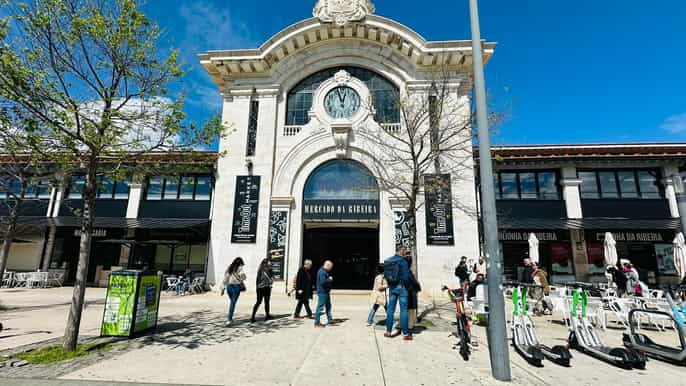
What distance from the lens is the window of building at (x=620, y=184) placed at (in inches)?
646

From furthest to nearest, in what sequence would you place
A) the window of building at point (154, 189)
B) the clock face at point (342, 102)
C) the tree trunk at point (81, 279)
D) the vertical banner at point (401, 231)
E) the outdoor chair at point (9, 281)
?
the window of building at point (154, 189) → the outdoor chair at point (9, 281) → the clock face at point (342, 102) → the vertical banner at point (401, 231) → the tree trunk at point (81, 279)

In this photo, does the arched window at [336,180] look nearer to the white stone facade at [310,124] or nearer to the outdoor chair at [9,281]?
the white stone facade at [310,124]

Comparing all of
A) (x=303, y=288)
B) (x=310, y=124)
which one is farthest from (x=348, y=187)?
(x=303, y=288)

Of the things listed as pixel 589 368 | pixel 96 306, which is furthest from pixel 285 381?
pixel 96 306

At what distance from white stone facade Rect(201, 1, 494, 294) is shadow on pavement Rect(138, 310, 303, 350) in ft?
19.8

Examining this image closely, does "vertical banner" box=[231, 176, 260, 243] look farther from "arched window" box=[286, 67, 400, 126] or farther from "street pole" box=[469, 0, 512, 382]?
"street pole" box=[469, 0, 512, 382]

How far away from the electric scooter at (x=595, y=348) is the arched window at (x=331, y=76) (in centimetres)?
1213

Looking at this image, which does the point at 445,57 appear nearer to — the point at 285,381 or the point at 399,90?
the point at 399,90

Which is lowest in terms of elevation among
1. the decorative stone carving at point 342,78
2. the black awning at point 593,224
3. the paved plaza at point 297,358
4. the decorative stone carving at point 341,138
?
the paved plaza at point 297,358

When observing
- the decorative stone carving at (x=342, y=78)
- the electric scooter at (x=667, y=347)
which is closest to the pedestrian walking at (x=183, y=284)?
the decorative stone carving at (x=342, y=78)

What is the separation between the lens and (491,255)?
4758 mm

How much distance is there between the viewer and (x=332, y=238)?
62.2 ft

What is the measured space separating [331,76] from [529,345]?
605 inches

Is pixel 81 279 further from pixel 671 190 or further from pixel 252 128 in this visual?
pixel 671 190
